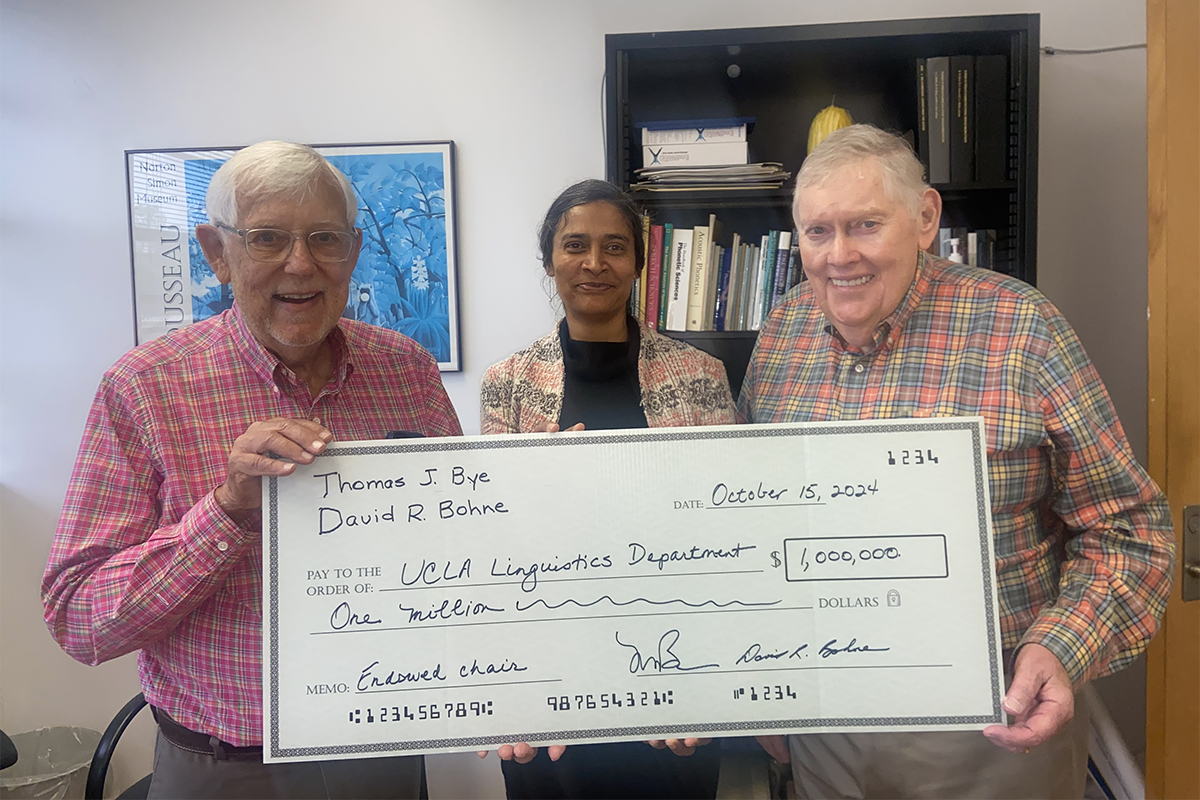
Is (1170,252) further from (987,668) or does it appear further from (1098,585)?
(987,668)

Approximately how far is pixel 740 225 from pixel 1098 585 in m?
1.17

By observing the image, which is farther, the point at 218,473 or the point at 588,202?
the point at 588,202

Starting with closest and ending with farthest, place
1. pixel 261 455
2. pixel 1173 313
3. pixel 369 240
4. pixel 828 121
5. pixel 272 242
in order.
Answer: pixel 261 455
pixel 272 242
pixel 1173 313
pixel 828 121
pixel 369 240

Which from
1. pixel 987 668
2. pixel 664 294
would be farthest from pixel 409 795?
pixel 664 294

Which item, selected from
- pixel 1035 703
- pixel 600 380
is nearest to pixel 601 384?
pixel 600 380

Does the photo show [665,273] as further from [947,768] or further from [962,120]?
[947,768]

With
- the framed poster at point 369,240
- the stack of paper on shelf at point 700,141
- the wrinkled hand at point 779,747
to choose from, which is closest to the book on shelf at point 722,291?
the stack of paper on shelf at point 700,141

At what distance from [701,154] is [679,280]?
0.33 m

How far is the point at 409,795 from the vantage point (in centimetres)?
114

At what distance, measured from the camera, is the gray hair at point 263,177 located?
95 centimetres

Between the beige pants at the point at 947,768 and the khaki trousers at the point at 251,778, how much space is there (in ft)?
2.58

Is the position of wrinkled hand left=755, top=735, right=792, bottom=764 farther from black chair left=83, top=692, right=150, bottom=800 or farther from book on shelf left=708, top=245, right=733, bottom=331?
black chair left=83, top=692, right=150, bottom=800

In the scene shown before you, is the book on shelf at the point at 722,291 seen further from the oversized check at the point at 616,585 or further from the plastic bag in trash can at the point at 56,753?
the plastic bag in trash can at the point at 56,753

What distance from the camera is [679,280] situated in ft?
5.73
